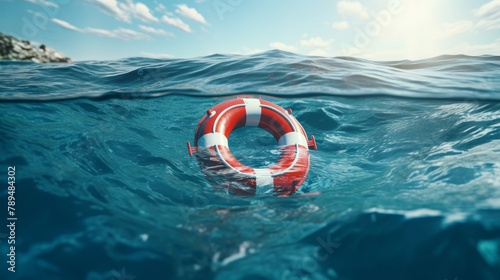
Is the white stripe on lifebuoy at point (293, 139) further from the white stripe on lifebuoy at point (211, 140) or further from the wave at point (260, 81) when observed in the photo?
the wave at point (260, 81)

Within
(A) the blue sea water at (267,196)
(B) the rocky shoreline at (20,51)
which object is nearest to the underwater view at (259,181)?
(A) the blue sea water at (267,196)

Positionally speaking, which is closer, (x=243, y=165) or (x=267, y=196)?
(x=267, y=196)

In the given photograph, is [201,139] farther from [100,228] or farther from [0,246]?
[0,246]

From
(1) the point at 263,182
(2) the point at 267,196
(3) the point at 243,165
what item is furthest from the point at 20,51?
(2) the point at 267,196

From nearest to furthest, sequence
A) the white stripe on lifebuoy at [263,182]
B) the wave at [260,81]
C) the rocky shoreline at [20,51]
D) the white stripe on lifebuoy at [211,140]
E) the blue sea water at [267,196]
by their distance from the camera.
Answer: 1. the blue sea water at [267,196]
2. the white stripe on lifebuoy at [263,182]
3. the white stripe on lifebuoy at [211,140]
4. the wave at [260,81]
5. the rocky shoreline at [20,51]

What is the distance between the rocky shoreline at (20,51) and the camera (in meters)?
11.2

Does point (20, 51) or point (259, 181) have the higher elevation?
point (20, 51)

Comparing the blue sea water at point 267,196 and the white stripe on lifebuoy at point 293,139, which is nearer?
the blue sea water at point 267,196

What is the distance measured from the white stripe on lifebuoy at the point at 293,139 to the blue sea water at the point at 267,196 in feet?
1.93

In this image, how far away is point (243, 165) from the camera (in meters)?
3.66

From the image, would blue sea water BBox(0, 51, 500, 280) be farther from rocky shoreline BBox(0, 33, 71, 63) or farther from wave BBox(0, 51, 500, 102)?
A: rocky shoreline BBox(0, 33, 71, 63)

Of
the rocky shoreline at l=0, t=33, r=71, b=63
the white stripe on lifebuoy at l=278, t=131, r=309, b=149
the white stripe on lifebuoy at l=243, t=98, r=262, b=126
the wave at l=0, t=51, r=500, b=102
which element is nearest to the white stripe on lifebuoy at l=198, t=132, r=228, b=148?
the white stripe on lifebuoy at l=243, t=98, r=262, b=126

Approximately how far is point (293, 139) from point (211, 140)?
1215 millimetres

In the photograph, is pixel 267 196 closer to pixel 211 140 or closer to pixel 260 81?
pixel 211 140
